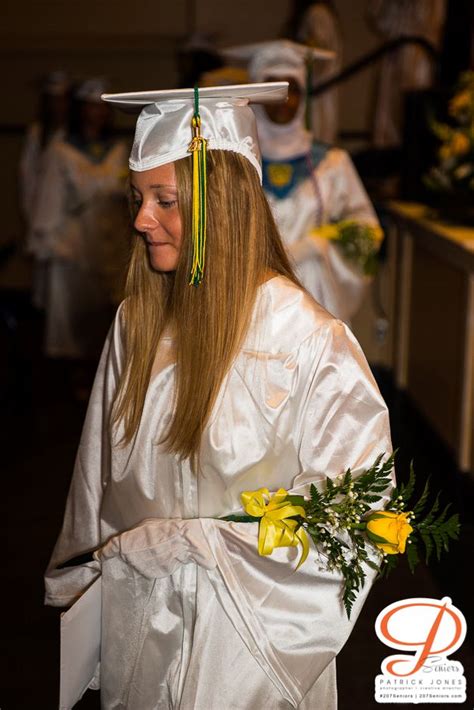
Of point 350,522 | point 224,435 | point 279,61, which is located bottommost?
point 350,522

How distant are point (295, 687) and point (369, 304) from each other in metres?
4.49

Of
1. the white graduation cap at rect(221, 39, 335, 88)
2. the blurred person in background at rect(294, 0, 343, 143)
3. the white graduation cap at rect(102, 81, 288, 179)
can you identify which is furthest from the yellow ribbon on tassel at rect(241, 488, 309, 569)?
the blurred person in background at rect(294, 0, 343, 143)

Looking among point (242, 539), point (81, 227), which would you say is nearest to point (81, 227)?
point (81, 227)

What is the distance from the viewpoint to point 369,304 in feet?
20.2

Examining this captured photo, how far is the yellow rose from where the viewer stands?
168 centimetres

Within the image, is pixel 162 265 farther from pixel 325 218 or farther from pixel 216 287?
pixel 325 218

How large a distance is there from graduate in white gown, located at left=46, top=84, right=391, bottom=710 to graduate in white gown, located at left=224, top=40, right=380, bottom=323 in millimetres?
2718

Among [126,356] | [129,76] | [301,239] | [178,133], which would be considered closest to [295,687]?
[126,356]

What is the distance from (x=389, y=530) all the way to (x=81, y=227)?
223 inches

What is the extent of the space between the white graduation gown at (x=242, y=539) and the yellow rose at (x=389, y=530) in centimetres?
12

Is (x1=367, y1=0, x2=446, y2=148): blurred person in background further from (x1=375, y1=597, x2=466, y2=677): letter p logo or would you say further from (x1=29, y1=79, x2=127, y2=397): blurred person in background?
(x1=375, y1=597, x2=466, y2=677): letter p logo

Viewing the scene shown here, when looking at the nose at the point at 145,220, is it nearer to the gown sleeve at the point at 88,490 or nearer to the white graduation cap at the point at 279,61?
the gown sleeve at the point at 88,490

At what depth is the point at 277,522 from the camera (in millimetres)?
1725

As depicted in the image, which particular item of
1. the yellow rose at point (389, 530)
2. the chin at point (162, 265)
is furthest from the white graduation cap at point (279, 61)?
the yellow rose at point (389, 530)
